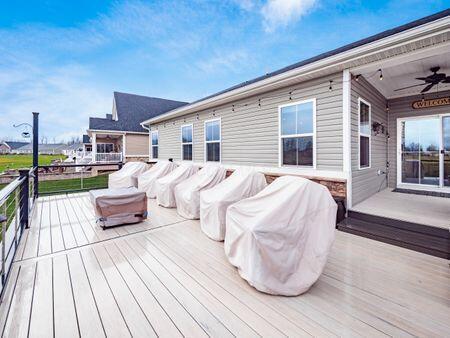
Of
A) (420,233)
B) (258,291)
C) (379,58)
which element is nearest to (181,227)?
(258,291)

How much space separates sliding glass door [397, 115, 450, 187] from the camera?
5199 mm

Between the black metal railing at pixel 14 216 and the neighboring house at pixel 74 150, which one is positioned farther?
the neighboring house at pixel 74 150

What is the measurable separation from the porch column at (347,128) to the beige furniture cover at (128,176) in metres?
6.16

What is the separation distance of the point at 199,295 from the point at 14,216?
3259mm

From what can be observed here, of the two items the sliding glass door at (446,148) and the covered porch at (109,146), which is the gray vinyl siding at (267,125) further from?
the covered porch at (109,146)

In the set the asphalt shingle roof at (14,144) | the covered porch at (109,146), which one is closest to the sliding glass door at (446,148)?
the covered porch at (109,146)

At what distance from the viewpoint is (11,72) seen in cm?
1351

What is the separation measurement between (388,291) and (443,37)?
11.2 feet

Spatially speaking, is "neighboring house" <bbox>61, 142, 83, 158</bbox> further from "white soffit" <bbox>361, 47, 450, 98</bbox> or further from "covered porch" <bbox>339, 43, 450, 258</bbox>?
"white soffit" <bbox>361, 47, 450, 98</bbox>

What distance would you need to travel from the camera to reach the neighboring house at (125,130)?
14406 millimetres

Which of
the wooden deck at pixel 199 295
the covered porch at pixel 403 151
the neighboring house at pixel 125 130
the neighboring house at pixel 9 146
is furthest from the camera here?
the neighboring house at pixel 9 146

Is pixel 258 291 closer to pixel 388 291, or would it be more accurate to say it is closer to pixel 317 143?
pixel 388 291

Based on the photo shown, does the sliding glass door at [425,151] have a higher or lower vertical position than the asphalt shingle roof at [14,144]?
lower

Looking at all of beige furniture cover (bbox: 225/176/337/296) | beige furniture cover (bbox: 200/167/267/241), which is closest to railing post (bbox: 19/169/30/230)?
beige furniture cover (bbox: 200/167/267/241)
